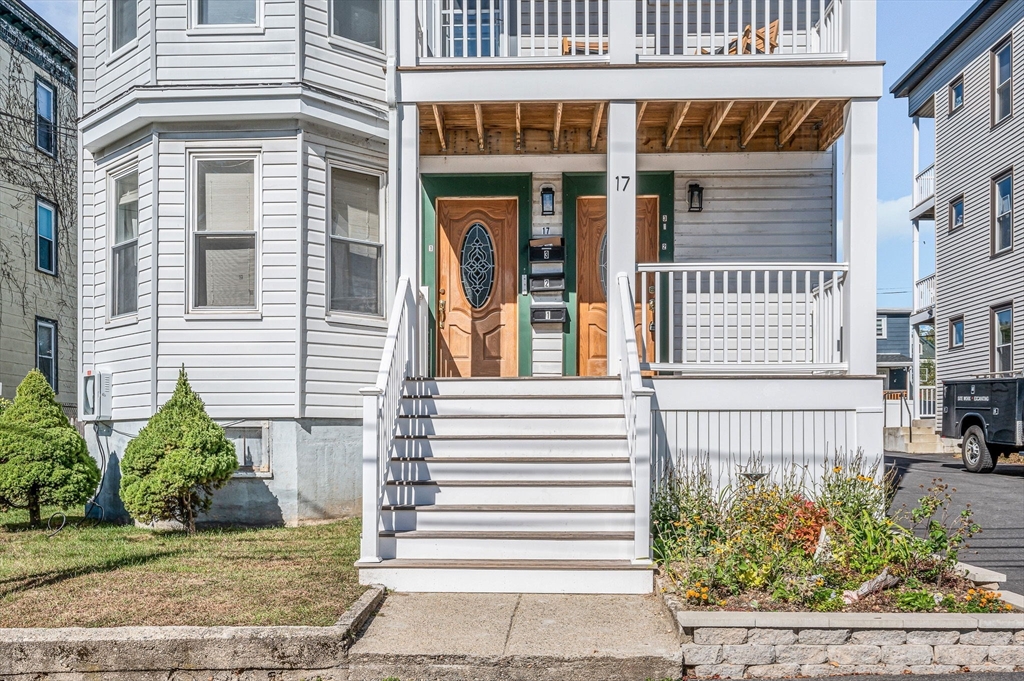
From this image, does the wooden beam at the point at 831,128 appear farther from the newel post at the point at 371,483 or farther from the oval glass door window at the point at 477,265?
the newel post at the point at 371,483

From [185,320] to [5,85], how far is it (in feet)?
27.2

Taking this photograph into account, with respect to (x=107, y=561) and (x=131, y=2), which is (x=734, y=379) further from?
(x=131, y=2)

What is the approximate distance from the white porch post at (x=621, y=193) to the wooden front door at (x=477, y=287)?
1.83 meters

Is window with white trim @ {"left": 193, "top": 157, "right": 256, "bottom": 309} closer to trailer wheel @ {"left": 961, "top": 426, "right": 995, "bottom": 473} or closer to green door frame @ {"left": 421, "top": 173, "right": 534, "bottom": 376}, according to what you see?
green door frame @ {"left": 421, "top": 173, "right": 534, "bottom": 376}

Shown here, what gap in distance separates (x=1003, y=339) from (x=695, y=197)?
1120 centimetres

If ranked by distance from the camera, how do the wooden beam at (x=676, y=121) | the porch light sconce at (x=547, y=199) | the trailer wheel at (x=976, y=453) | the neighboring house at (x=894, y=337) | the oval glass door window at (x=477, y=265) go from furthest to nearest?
the neighboring house at (x=894, y=337) < the trailer wheel at (x=976, y=453) < the oval glass door window at (x=477, y=265) < the porch light sconce at (x=547, y=199) < the wooden beam at (x=676, y=121)

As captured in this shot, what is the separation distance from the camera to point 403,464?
6574 millimetres

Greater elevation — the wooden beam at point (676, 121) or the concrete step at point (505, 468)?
the wooden beam at point (676, 121)

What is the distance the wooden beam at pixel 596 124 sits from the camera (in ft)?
26.6

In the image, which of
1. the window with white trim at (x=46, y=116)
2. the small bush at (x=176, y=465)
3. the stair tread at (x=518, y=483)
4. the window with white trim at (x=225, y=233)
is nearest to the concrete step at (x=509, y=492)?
the stair tread at (x=518, y=483)

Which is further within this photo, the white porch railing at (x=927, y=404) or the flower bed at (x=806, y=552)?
the white porch railing at (x=927, y=404)

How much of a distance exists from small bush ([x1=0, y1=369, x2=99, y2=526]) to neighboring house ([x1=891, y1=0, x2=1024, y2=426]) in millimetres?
15651

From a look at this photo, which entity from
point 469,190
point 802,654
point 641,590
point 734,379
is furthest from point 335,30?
point 802,654

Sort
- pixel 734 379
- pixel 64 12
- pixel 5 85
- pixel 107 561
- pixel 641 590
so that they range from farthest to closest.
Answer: pixel 64 12, pixel 5 85, pixel 734 379, pixel 107 561, pixel 641 590
